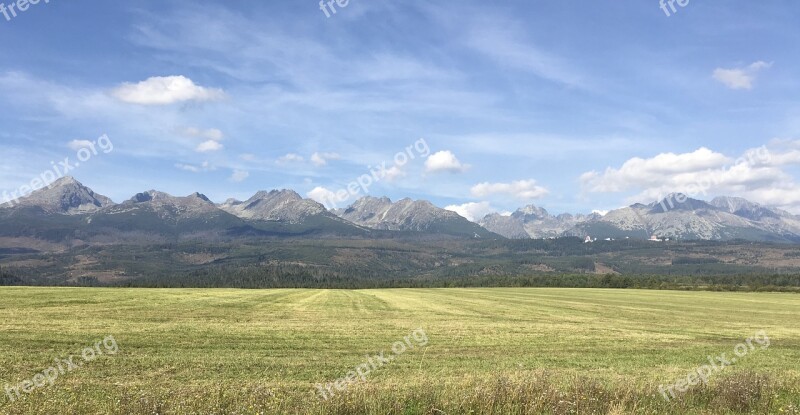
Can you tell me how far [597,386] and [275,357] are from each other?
55.0 ft

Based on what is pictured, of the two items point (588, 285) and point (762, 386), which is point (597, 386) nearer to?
point (762, 386)

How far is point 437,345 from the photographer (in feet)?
109

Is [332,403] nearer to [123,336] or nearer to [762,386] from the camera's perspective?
[762,386]

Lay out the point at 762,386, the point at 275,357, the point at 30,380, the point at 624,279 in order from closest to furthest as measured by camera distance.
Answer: the point at 762,386 → the point at 30,380 → the point at 275,357 → the point at 624,279

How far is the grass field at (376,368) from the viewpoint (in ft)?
50.9

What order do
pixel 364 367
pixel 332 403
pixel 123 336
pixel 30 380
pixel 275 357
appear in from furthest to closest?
pixel 123 336 → pixel 275 357 → pixel 364 367 → pixel 30 380 → pixel 332 403

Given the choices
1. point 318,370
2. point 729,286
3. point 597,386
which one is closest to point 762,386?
point 597,386

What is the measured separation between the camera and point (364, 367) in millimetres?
25203

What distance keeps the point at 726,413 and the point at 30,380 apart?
2480cm

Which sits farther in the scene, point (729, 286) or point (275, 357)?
point (729, 286)

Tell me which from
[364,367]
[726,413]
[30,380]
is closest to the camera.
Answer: [726,413]

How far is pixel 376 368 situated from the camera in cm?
2500

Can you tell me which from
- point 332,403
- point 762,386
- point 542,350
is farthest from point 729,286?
point 332,403

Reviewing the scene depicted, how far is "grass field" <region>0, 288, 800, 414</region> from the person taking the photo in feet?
50.9
